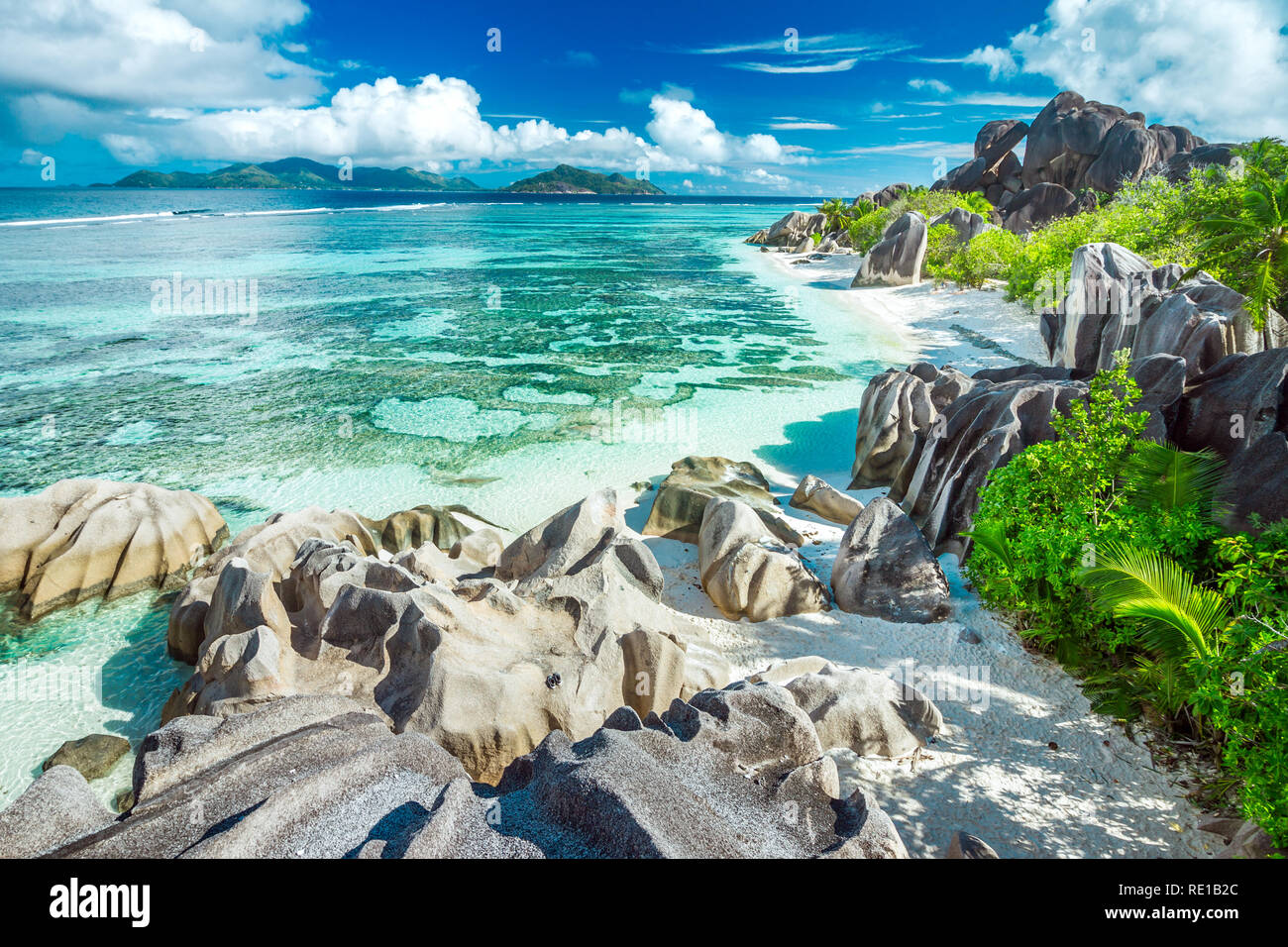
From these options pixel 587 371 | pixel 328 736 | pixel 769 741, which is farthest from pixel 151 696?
pixel 587 371

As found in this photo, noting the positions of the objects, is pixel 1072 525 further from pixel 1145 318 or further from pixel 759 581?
pixel 1145 318

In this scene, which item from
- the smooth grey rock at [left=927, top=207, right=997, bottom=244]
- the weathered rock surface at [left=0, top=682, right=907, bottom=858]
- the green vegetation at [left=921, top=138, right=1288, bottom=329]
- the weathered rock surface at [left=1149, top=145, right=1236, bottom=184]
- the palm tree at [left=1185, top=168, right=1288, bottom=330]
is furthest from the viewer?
the weathered rock surface at [left=1149, top=145, right=1236, bottom=184]

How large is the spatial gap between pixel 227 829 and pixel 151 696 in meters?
5.63

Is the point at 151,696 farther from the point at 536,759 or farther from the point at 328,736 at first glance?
the point at 536,759

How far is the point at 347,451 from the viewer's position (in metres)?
15.1

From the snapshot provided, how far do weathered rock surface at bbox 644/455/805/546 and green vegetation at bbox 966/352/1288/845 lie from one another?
3297mm

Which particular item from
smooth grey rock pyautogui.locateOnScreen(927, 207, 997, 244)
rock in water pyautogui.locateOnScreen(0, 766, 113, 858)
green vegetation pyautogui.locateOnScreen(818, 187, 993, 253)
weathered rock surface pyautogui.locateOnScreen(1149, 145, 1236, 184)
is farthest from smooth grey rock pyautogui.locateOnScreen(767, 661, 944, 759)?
weathered rock surface pyautogui.locateOnScreen(1149, 145, 1236, 184)

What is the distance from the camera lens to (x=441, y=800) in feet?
11.9

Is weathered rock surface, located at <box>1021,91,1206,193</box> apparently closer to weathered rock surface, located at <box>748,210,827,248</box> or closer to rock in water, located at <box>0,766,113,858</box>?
weathered rock surface, located at <box>748,210,827,248</box>

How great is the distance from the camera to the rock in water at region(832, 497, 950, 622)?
8.21m

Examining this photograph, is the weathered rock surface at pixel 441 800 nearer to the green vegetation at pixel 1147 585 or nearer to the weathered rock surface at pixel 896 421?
the green vegetation at pixel 1147 585

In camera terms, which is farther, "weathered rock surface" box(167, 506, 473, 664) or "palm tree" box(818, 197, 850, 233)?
"palm tree" box(818, 197, 850, 233)

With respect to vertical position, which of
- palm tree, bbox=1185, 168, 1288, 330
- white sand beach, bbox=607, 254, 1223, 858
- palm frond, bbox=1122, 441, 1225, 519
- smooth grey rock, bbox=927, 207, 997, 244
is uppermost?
smooth grey rock, bbox=927, 207, 997, 244
